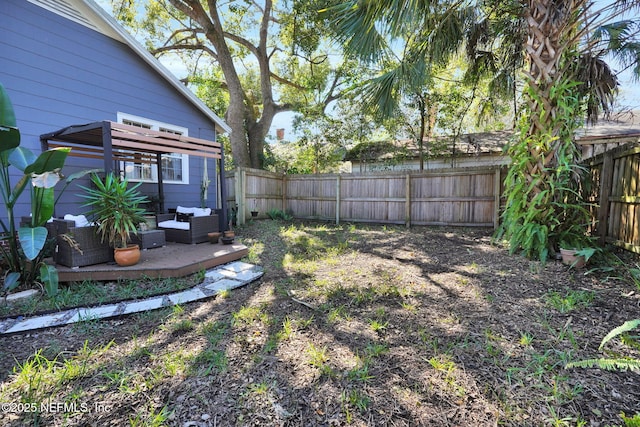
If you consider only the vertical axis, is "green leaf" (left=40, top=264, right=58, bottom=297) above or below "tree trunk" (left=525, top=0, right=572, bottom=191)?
below

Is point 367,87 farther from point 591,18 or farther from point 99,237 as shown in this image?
point 99,237

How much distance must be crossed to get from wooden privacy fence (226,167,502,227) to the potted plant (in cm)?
472

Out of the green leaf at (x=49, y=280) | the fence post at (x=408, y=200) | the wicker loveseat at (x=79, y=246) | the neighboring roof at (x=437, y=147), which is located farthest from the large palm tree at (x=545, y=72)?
the neighboring roof at (x=437, y=147)

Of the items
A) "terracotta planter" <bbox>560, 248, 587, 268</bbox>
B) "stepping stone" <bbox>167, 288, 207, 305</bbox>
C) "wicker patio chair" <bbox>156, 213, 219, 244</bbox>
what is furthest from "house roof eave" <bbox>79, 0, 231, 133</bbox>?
"terracotta planter" <bbox>560, 248, 587, 268</bbox>

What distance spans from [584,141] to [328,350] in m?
9.08

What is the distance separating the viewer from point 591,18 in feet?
12.6

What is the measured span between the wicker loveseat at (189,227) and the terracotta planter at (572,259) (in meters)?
5.67

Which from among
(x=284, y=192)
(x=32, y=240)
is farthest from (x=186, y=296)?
(x=284, y=192)

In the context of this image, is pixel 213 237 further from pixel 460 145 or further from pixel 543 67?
pixel 460 145

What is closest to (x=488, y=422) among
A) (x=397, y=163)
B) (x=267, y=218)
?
(x=267, y=218)

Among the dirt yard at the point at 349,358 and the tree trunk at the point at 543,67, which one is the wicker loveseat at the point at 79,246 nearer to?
the dirt yard at the point at 349,358

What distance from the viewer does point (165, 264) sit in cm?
379

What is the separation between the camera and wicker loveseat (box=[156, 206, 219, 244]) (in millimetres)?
5297

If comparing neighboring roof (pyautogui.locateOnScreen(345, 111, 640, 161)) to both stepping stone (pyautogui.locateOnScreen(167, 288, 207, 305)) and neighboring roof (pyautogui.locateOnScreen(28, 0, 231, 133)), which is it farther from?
stepping stone (pyautogui.locateOnScreen(167, 288, 207, 305))
